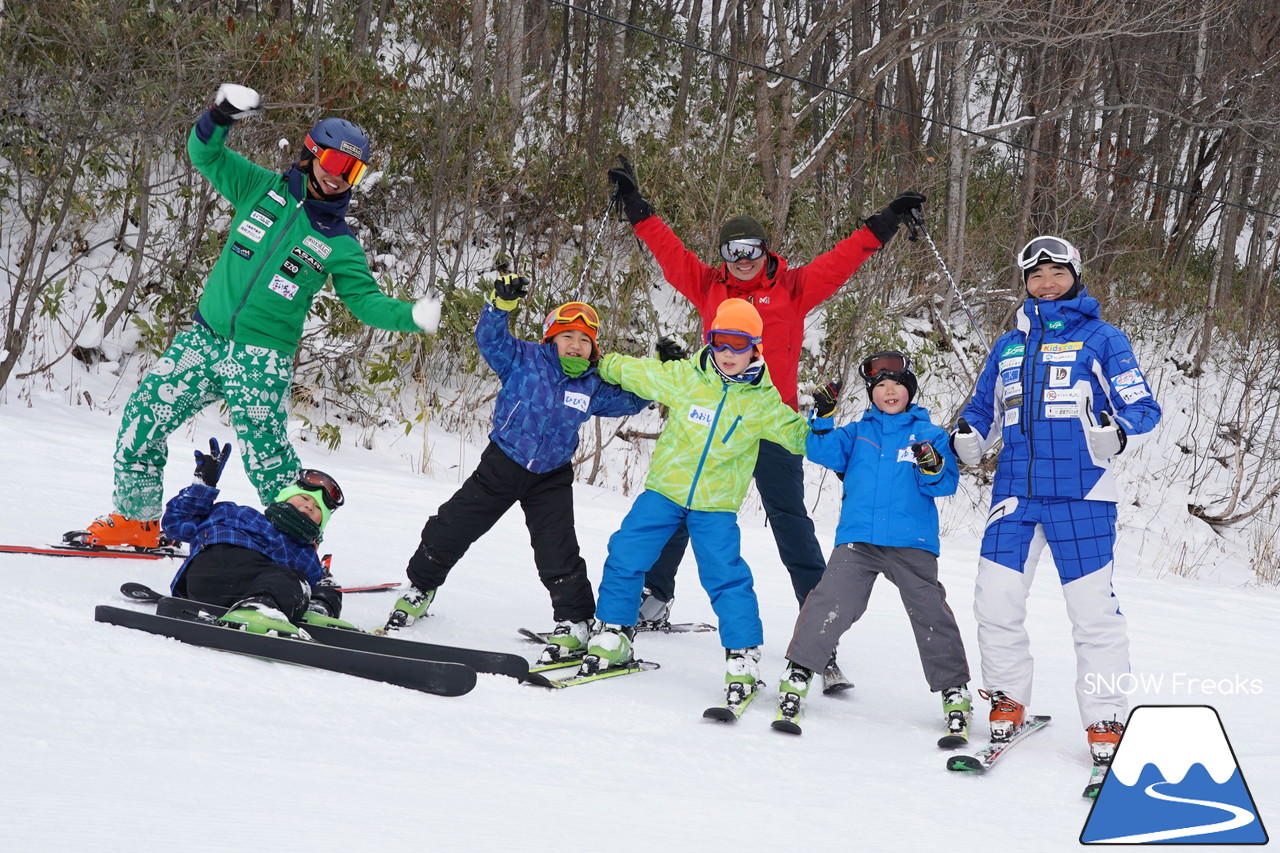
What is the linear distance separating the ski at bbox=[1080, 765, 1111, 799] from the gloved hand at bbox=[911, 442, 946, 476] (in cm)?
102

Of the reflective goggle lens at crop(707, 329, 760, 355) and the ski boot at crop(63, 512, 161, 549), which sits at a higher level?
the reflective goggle lens at crop(707, 329, 760, 355)

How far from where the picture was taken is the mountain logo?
8.45 ft

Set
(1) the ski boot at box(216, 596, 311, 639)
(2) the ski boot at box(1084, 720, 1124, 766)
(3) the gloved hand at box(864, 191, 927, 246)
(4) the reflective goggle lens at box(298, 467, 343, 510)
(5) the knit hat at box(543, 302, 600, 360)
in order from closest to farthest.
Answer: (2) the ski boot at box(1084, 720, 1124, 766)
(1) the ski boot at box(216, 596, 311, 639)
(4) the reflective goggle lens at box(298, 467, 343, 510)
(5) the knit hat at box(543, 302, 600, 360)
(3) the gloved hand at box(864, 191, 927, 246)

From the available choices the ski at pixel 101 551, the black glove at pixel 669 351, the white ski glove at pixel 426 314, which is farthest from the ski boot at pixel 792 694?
the ski at pixel 101 551

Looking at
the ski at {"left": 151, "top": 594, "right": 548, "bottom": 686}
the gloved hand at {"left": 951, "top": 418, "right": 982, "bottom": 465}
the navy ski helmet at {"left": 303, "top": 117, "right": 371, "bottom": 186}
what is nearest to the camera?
the ski at {"left": 151, "top": 594, "right": 548, "bottom": 686}

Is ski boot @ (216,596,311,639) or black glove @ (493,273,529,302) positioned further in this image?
black glove @ (493,273,529,302)

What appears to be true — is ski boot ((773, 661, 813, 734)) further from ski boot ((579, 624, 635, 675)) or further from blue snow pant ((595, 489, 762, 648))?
ski boot ((579, 624, 635, 675))

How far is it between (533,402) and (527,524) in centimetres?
47

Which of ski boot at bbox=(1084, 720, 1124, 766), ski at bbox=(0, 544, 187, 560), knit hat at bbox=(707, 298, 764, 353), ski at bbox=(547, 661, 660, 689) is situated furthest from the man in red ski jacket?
ski at bbox=(0, 544, 187, 560)

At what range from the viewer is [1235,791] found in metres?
2.90

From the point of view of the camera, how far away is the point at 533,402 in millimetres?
4020

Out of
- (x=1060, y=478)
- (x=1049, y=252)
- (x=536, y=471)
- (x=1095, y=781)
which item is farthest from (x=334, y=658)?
(x=1049, y=252)

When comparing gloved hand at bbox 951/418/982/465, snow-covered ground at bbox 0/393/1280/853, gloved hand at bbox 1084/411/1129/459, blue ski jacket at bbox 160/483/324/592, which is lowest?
snow-covered ground at bbox 0/393/1280/853

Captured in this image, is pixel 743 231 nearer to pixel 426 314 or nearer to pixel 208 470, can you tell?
pixel 426 314
